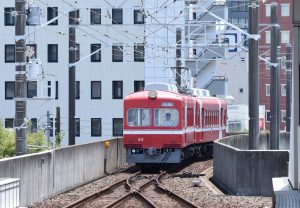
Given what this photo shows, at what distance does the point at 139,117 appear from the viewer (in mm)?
33438

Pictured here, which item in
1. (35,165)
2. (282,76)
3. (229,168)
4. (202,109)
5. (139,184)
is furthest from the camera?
(282,76)

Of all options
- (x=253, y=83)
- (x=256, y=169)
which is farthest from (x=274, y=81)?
(x=256, y=169)

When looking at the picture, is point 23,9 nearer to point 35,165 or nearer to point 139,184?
point 35,165

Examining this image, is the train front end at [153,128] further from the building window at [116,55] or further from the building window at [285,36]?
the building window at [285,36]

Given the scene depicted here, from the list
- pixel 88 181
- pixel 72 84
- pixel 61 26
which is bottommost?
pixel 88 181

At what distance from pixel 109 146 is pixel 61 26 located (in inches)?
1325

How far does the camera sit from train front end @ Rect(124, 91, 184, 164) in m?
32.9

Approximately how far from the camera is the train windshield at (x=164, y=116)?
33.3m

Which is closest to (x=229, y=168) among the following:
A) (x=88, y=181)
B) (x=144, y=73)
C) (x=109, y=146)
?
(x=88, y=181)

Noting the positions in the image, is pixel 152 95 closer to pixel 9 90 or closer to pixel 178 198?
pixel 178 198

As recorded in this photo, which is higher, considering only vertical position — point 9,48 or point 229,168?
point 9,48

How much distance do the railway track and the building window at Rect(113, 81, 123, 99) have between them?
39.1 metres

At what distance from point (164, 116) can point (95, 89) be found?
33.8m

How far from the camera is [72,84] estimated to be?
32.7 metres
